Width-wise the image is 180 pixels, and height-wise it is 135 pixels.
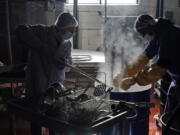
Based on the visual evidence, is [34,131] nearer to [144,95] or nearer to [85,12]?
[144,95]

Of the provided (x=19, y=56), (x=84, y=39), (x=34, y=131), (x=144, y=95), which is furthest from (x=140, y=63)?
(x=84, y=39)

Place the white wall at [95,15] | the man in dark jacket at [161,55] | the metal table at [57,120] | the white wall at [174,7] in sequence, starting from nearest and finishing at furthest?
the metal table at [57,120]
the man in dark jacket at [161,55]
the white wall at [174,7]
the white wall at [95,15]

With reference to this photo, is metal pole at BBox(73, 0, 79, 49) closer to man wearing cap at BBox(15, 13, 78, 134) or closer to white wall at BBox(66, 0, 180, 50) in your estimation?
white wall at BBox(66, 0, 180, 50)

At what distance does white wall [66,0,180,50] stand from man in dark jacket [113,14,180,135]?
2.81 meters

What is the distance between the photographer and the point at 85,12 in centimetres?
474

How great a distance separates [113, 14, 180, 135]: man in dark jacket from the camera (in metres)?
1.74

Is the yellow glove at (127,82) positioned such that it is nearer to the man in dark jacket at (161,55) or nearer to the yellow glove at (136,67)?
the man in dark jacket at (161,55)

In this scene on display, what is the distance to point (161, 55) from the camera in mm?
1734

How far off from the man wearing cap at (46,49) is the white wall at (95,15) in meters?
2.64

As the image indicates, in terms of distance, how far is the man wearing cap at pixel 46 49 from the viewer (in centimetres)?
191

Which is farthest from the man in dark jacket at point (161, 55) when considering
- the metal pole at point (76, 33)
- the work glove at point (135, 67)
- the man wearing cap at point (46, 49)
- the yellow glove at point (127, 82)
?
the metal pole at point (76, 33)

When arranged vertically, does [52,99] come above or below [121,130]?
above

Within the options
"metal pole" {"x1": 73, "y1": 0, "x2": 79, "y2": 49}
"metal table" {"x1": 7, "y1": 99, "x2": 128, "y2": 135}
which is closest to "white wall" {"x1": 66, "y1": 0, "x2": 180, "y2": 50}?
"metal pole" {"x1": 73, "y1": 0, "x2": 79, "y2": 49}

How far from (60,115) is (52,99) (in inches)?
4.6
